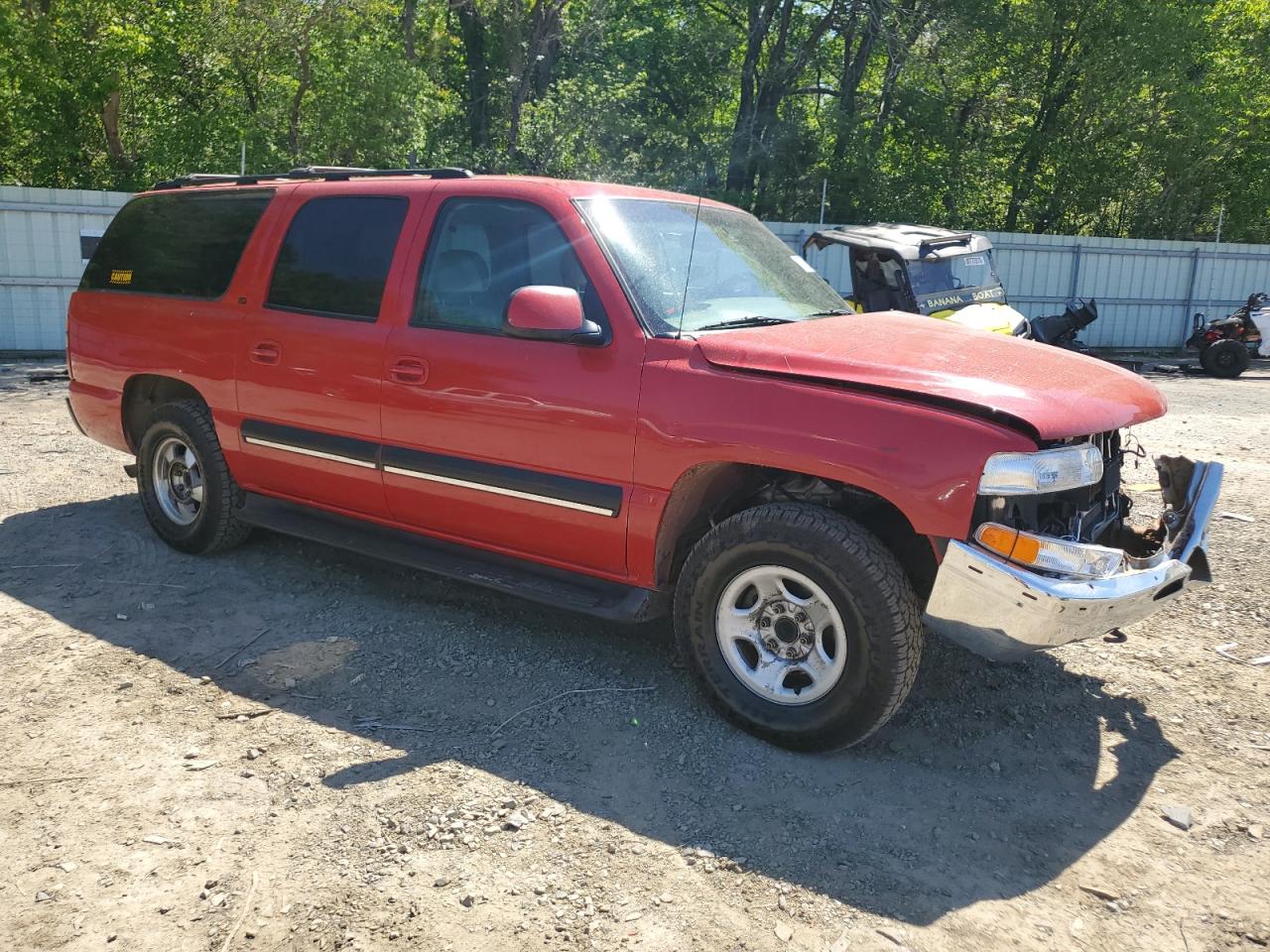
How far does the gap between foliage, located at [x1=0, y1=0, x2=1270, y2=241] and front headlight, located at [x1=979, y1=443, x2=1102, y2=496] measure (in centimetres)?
1731

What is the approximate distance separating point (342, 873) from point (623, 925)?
822 mm

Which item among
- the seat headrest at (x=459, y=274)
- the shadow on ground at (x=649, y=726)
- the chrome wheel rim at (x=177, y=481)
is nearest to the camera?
the shadow on ground at (x=649, y=726)

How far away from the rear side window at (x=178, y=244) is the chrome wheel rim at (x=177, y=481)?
2.75ft

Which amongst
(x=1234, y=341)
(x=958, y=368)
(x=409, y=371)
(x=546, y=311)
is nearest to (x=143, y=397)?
(x=409, y=371)

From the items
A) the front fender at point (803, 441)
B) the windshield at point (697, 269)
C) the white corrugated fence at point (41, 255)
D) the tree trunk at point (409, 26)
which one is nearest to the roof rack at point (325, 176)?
the windshield at point (697, 269)

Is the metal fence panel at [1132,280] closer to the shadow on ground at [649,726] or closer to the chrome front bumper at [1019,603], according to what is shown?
the shadow on ground at [649,726]

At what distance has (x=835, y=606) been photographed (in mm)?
3543

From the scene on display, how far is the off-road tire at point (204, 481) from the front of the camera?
5465mm

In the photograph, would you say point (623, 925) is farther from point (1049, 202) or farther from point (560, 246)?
point (1049, 202)

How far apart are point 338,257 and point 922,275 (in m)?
7.70

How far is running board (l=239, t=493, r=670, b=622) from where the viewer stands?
13.3ft

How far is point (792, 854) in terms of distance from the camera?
3139 millimetres

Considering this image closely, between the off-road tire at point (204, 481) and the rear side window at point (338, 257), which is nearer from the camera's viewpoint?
the rear side window at point (338, 257)

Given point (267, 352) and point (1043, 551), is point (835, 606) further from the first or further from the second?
point (267, 352)
